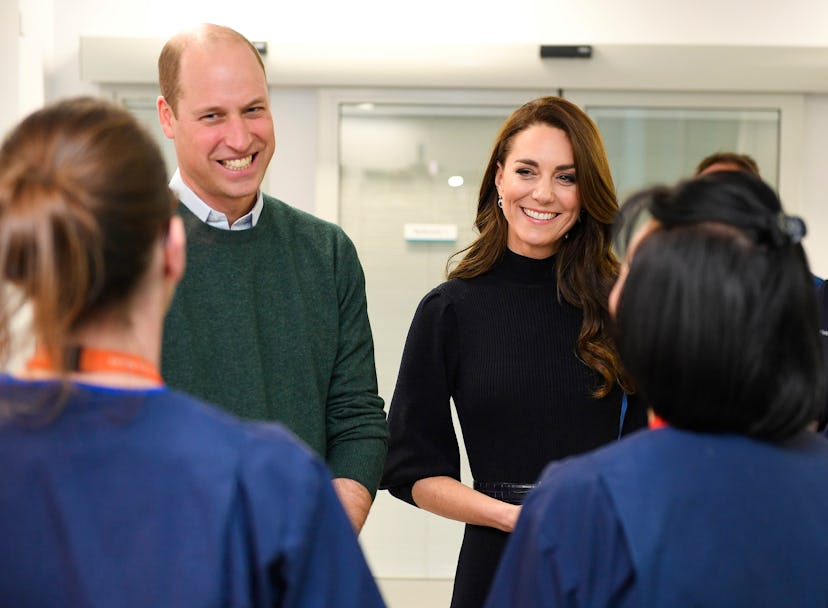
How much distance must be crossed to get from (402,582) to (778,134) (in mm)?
2784

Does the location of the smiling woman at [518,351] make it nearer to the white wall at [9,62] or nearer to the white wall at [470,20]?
the white wall at [470,20]

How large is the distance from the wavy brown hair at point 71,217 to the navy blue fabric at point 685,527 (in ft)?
1.99

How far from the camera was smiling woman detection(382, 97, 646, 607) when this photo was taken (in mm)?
2373

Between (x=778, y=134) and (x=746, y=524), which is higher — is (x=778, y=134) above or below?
above

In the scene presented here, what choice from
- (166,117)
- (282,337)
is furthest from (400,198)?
(282,337)

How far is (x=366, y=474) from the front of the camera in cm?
217

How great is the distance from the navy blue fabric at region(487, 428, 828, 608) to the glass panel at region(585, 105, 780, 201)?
3.79 m

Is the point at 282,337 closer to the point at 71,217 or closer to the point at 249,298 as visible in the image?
the point at 249,298

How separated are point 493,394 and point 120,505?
1.34m

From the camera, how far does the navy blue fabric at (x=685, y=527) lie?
124cm

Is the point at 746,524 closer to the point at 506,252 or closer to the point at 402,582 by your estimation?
the point at 506,252

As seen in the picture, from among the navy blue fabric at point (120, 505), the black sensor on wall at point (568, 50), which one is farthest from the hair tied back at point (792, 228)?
the black sensor on wall at point (568, 50)

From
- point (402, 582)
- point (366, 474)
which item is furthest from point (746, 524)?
point (402, 582)

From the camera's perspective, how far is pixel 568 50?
4719mm
